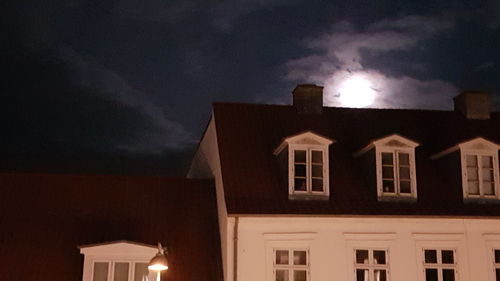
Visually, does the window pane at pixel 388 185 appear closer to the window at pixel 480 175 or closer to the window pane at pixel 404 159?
the window pane at pixel 404 159

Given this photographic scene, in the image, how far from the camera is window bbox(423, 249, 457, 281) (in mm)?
21891

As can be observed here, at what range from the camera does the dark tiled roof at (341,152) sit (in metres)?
22.1

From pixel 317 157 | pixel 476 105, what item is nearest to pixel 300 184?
pixel 317 157

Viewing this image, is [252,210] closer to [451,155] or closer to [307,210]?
[307,210]

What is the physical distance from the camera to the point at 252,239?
2127 cm

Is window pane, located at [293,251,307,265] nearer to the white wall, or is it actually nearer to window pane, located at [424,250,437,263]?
the white wall

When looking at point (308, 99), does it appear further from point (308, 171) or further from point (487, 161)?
point (487, 161)

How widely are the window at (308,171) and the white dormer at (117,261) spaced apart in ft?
18.1

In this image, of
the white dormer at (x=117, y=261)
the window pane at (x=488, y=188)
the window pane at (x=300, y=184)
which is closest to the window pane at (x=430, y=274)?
the window pane at (x=488, y=188)

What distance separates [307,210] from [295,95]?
6.84 meters

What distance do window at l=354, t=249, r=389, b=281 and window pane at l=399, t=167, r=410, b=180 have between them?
2.98 metres

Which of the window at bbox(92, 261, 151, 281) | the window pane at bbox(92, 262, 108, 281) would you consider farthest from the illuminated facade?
the window pane at bbox(92, 262, 108, 281)

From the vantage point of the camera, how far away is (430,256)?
22.1 metres

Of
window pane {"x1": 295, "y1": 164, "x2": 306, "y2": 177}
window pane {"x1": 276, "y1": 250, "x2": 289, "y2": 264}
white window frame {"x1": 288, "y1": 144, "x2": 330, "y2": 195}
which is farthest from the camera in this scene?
window pane {"x1": 295, "y1": 164, "x2": 306, "y2": 177}
